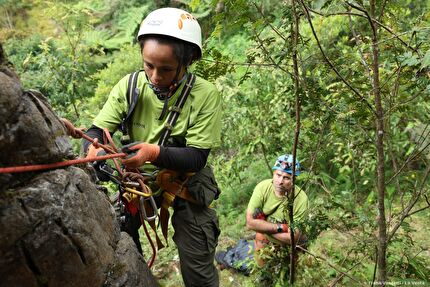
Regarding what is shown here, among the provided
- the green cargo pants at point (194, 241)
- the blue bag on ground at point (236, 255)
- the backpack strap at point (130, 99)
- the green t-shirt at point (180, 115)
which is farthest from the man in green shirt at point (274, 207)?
the backpack strap at point (130, 99)

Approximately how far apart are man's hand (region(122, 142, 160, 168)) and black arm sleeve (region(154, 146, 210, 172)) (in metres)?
0.09

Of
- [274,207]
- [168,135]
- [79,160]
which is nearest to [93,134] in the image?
[168,135]

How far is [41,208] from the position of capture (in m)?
1.68

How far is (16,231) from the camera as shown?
1574mm

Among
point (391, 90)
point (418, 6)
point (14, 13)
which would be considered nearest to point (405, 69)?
point (391, 90)

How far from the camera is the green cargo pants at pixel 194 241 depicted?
306 cm

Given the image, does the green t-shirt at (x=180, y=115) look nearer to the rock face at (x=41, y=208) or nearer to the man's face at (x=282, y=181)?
the rock face at (x=41, y=208)

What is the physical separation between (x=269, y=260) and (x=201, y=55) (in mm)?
1856

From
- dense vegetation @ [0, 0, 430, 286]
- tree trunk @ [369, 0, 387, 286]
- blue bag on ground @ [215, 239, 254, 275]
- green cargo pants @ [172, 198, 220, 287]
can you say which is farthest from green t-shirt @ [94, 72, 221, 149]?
blue bag on ground @ [215, 239, 254, 275]

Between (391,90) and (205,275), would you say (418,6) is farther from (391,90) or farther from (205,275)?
(205,275)

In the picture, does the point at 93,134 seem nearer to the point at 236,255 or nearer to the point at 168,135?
the point at 168,135

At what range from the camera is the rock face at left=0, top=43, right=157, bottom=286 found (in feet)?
5.10

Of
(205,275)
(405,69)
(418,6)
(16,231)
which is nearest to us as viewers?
(16,231)

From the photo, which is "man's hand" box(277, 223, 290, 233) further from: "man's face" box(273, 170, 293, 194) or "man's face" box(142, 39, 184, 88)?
"man's face" box(142, 39, 184, 88)
